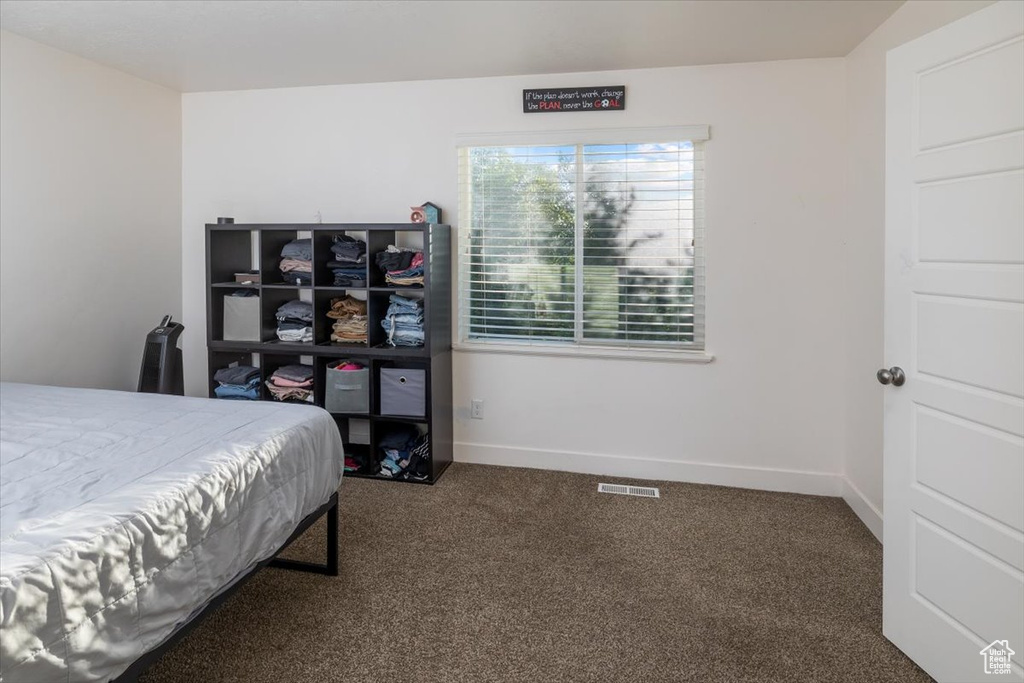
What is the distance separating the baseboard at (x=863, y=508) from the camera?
278 centimetres

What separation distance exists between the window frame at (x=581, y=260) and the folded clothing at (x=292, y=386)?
98 cm

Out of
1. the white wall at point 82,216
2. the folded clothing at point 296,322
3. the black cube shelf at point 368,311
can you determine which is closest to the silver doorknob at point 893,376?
the black cube shelf at point 368,311

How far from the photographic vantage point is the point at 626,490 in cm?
338

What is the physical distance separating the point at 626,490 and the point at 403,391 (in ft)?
4.82

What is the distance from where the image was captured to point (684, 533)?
9.30ft

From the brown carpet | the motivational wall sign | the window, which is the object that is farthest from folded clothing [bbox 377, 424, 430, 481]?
the motivational wall sign

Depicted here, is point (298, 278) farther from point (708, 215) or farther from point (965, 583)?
point (965, 583)

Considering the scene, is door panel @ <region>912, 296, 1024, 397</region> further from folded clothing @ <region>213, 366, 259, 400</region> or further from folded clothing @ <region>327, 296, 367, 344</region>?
folded clothing @ <region>213, 366, 259, 400</region>

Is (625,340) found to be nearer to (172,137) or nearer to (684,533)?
(684,533)

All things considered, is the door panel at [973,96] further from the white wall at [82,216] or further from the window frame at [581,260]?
the white wall at [82,216]

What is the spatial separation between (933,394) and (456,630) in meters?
1.78

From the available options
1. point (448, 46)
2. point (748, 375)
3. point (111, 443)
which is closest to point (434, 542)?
point (111, 443)

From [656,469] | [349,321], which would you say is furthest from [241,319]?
[656,469]

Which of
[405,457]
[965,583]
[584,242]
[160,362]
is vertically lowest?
[405,457]
